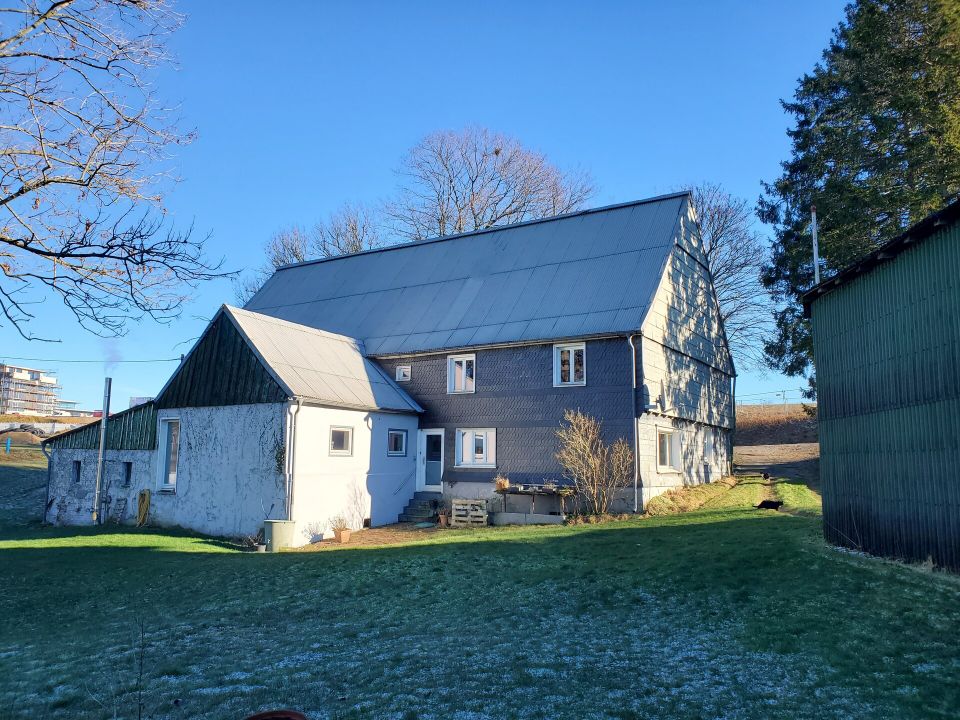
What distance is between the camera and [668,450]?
24.6 metres

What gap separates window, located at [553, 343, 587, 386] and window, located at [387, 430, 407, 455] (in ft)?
18.9

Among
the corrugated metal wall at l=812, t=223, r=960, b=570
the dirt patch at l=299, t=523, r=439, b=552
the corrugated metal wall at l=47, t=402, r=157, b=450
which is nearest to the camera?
→ the corrugated metal wall at l=812, t=223, r=960, b=570

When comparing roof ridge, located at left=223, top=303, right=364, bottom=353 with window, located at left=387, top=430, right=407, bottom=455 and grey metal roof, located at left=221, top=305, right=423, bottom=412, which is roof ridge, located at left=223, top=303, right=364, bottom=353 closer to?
grey metal roof, located at left=221, top=305, right=423, bottom=412

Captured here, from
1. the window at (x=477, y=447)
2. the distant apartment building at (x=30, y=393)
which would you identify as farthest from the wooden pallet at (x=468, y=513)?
the distant apartment building at (x=30, y=393)

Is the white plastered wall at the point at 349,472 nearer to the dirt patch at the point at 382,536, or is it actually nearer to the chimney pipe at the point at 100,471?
the dirt patch at the point at 382,536

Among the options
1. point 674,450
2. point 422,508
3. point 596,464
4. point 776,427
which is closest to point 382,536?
point 422,508

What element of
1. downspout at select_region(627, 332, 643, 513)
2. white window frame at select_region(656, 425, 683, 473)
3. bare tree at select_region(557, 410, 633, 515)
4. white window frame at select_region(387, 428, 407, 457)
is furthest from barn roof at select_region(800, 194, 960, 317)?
white window frame at select_region(387, 428, 407, 457)

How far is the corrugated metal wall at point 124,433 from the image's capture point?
78.9 ft

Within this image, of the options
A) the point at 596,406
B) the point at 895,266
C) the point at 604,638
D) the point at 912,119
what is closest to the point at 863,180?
the point at 912,119

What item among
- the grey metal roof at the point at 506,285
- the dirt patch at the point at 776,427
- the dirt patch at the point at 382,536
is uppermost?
the grey metal roof at the point at 506,285

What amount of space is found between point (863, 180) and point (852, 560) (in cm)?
1720

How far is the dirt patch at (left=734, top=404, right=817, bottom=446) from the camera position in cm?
A: 4262

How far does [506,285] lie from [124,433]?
1450 cm

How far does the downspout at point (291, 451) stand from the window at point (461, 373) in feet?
20.8
